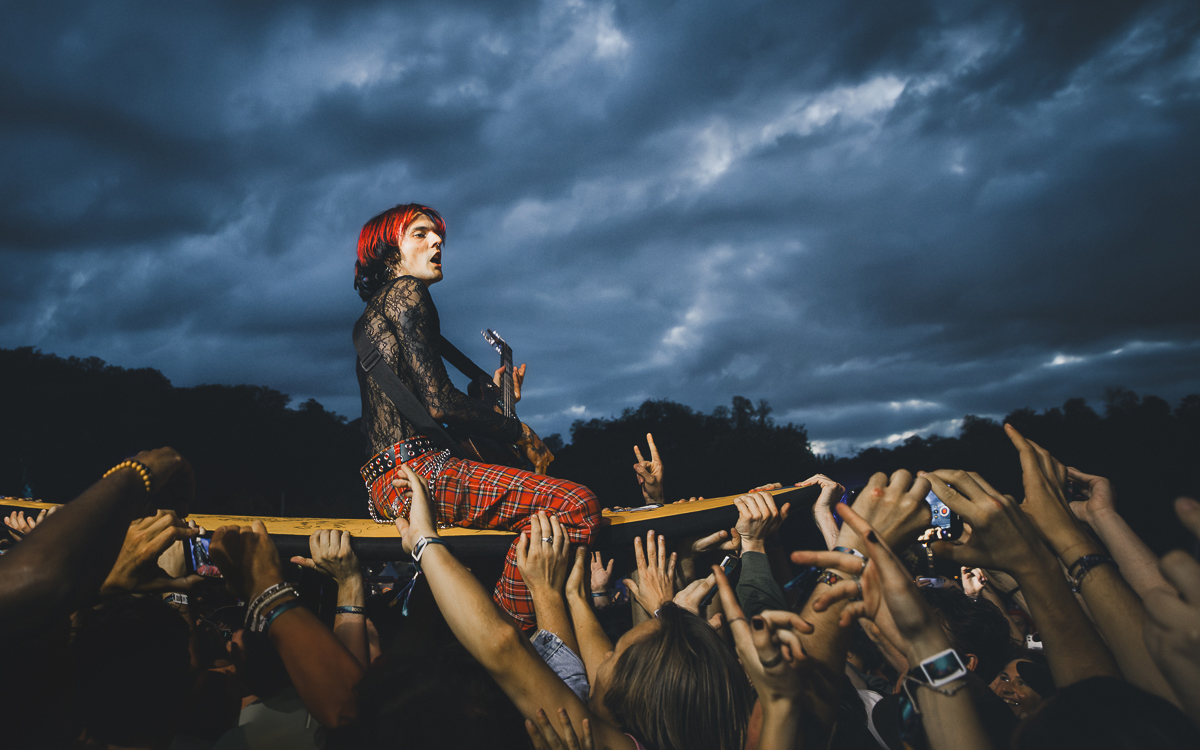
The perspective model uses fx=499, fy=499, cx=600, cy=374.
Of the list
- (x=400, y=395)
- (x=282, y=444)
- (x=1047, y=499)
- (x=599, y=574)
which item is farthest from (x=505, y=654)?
(x=282, y=444)

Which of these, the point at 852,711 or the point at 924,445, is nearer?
the point at 852,711

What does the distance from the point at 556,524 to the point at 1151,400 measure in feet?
9.98

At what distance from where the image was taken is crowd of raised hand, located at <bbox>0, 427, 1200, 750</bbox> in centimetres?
91

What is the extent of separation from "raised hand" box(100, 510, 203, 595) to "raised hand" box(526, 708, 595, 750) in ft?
4.01

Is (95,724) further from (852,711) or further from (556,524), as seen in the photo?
(852,711)

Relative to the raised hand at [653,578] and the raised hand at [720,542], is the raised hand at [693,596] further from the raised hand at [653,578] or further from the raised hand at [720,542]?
the raised hand at [720,542]

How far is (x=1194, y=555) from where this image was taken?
848 millimetres

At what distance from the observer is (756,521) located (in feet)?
6.28

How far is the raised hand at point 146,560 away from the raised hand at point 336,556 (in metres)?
0.34

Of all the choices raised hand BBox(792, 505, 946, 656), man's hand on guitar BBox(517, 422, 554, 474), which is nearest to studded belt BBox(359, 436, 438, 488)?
man's hand on guitar BBox(517, 422, 554, 474)

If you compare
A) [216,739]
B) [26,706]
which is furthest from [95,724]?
[216,739]

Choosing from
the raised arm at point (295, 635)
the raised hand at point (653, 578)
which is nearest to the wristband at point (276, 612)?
the raised arm at point (295, 635)

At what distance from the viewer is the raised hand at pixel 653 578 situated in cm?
183

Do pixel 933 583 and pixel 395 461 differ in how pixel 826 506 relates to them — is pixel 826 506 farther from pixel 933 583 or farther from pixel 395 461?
pixel 395 461
